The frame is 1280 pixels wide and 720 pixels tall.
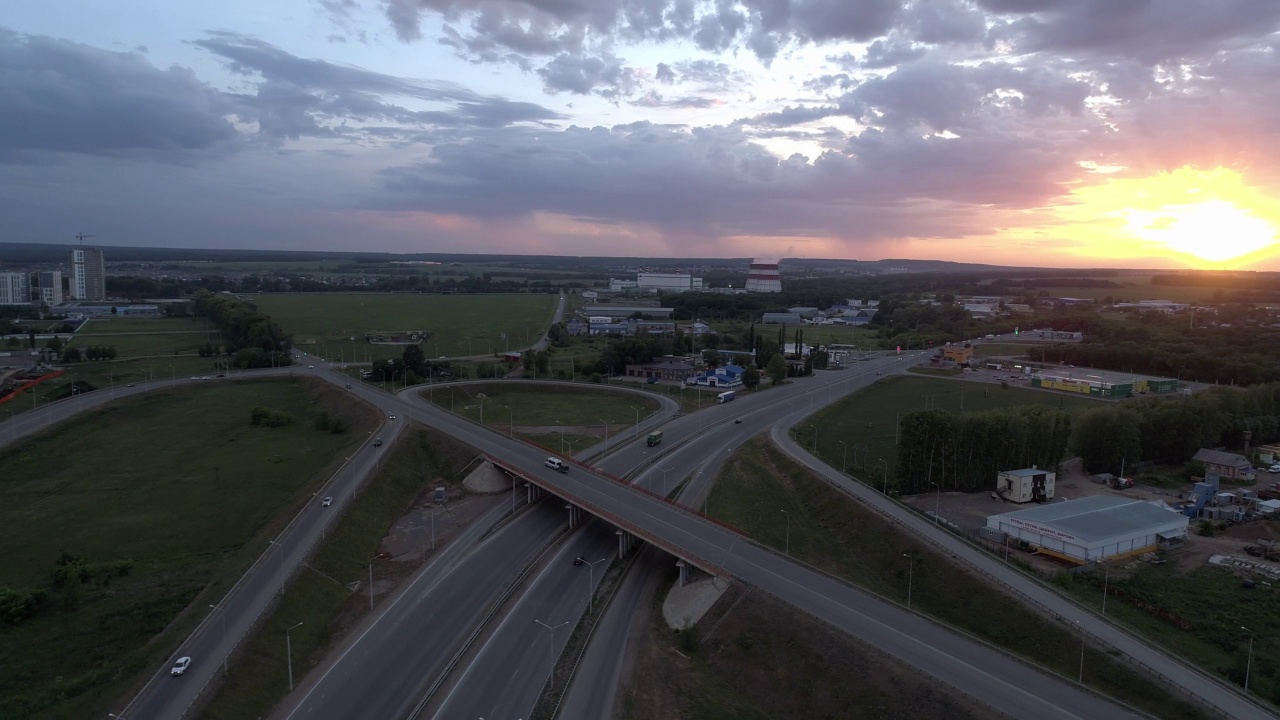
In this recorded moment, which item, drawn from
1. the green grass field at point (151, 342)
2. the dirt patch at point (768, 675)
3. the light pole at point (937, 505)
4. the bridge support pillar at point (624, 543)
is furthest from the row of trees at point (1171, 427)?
the green grass field at point (151, 342)

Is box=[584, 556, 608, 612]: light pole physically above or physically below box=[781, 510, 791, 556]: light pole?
below

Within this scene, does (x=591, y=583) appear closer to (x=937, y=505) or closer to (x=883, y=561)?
(x=883, y=561)

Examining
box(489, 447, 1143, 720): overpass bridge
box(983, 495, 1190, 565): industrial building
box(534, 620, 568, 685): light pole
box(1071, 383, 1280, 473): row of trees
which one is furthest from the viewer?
box(1071, 383, 1280, 473): row of trees

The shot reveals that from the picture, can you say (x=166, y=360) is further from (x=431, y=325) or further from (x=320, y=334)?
(x=431, y=325)

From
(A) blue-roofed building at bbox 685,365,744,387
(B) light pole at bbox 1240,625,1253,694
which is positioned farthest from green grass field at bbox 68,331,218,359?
(B) light pole at bbox 1240,625,1253,694

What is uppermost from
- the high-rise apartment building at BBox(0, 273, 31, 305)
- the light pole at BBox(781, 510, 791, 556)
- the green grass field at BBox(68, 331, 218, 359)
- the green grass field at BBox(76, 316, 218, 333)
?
the high-rise apartment building at BBox(0, 273, 31, 305)

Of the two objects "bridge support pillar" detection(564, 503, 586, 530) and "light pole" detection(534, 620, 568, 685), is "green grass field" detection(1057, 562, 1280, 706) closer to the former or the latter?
"light pole" detection(534, 620, 568, 685)
